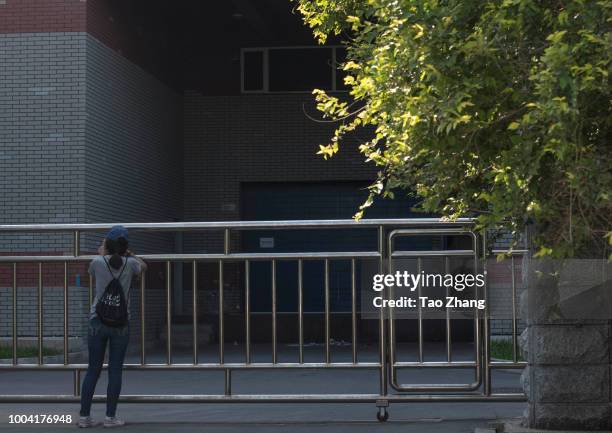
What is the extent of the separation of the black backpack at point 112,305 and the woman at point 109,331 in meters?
0.03

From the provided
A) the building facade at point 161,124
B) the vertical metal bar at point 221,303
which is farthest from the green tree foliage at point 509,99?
the building facade at point 161,124

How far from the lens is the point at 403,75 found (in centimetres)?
632

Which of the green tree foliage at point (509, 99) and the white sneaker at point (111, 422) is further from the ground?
the green tree foliage at point (509, 99)

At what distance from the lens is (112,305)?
8.87 m

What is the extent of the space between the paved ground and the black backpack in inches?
34.6

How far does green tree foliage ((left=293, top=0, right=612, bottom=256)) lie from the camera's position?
553cm

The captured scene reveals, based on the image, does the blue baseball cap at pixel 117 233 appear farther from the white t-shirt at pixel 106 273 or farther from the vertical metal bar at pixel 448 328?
the vertical metal bar at pixel 448 328

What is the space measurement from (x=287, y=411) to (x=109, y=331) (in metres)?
2.29

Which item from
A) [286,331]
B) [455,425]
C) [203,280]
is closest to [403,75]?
[455,425]

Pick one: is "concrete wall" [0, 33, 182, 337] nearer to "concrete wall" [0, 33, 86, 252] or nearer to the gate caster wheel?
"concrete wall" [0, 33, 86, 252]

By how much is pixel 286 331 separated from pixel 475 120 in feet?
16.6

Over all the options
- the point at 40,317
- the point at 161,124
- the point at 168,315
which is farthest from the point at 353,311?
the point at 161,124

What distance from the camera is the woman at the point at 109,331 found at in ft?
29.2

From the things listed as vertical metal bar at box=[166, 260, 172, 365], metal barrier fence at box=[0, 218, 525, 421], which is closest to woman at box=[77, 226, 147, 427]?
metal barrier fence at box=[0, 218, 525, 421]
